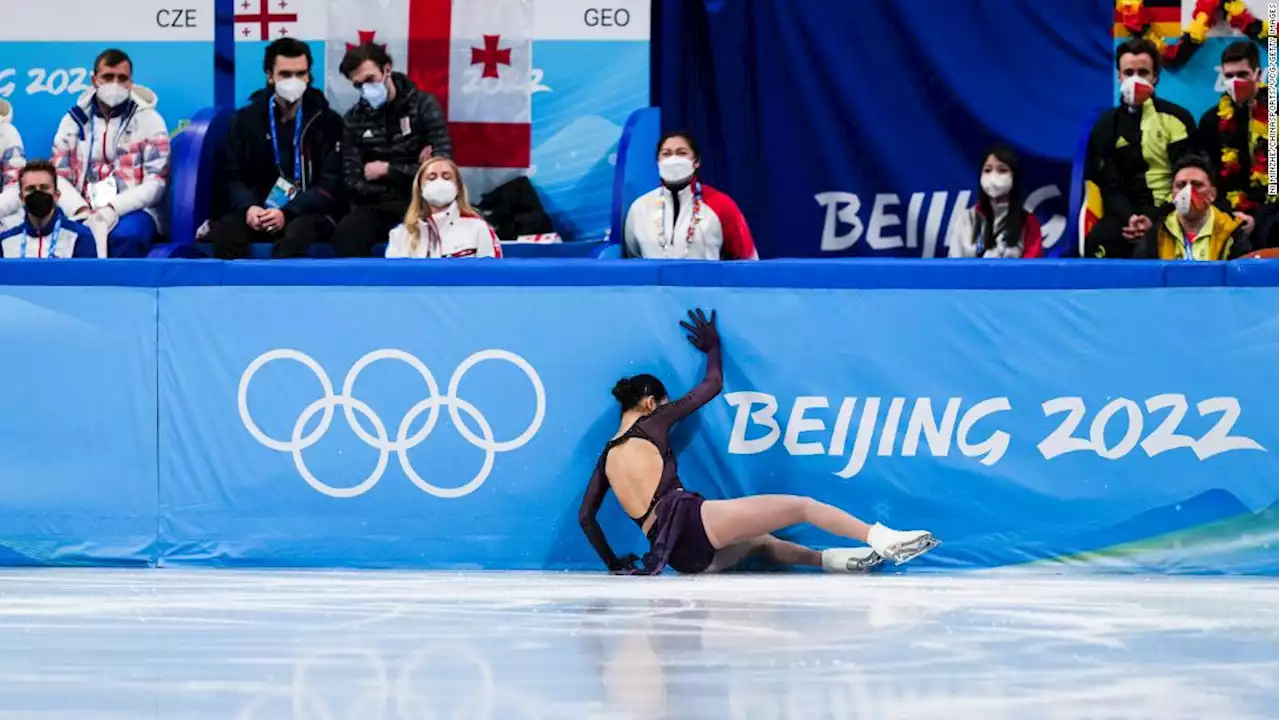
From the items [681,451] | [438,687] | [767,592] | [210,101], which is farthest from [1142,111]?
[438,687]

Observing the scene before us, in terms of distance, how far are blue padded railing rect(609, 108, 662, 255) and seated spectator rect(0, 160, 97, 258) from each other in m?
2.66

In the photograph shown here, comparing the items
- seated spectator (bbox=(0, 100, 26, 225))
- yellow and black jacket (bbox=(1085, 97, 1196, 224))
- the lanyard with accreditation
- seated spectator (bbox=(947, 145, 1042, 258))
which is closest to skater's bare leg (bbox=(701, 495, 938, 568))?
seated spectator (bbox=(947, 145, 1042, 258))

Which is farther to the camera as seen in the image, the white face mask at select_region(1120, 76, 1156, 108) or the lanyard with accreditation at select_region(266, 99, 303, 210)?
the lanyard with accreditation at select_region(266, 99, 303, 210)

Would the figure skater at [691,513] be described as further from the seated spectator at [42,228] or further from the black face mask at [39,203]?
the black face mask at [39,203]

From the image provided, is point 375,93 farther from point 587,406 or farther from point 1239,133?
point 1239,133

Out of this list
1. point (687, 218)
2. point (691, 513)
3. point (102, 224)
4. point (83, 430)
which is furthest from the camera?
point (102, 224)

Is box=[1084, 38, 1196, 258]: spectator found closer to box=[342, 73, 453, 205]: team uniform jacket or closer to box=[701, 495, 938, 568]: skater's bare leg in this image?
box=[701, 495, 938, 568]: skater's bare leg

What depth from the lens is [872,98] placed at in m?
10.9

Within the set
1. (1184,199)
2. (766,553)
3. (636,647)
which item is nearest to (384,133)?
(766,553)

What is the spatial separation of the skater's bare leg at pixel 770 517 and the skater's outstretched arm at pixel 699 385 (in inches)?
14.8

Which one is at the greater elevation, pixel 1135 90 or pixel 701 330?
pixel 1135 90

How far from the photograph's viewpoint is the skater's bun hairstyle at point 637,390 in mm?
7895

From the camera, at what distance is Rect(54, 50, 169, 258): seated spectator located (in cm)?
1020

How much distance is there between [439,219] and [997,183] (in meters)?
2.76
